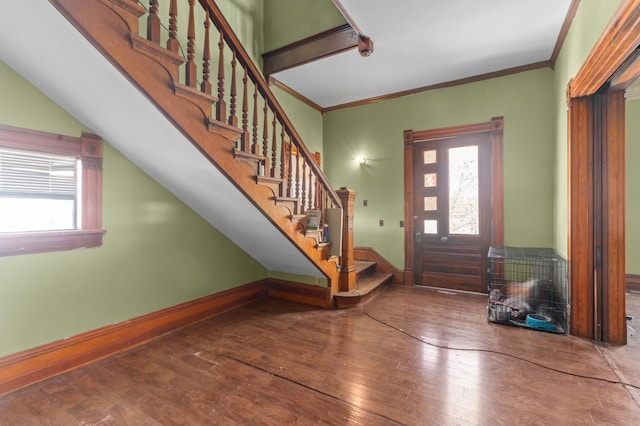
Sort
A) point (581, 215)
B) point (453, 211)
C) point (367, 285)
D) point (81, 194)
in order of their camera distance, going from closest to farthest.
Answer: point (81, 194), point (581, 215), point (367, 285), point (453, 211)

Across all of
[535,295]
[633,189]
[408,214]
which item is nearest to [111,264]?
[408,214]

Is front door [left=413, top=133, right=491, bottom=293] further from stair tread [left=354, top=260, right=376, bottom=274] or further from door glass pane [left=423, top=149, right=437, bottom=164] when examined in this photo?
stair tread [left=354, top=260, right=376, bottom=274]

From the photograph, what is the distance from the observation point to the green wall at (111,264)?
6.88 ft

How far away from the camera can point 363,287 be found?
3998mm

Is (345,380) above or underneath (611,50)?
underneath

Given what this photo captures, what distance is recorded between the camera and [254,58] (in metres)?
3.99

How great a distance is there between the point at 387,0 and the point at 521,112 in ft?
8.33

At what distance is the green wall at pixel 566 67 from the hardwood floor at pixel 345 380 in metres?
1.39

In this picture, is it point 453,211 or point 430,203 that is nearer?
point 453,211

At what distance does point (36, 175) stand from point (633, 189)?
7.17 meters

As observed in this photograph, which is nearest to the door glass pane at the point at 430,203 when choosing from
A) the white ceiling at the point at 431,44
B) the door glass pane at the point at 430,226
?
the door glass pane at the point at 430,226

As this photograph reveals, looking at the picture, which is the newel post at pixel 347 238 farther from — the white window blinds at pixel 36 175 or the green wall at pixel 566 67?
the white window blinds at pixel 36 175

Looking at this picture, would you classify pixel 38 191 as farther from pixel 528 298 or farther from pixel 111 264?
pixel 528 298

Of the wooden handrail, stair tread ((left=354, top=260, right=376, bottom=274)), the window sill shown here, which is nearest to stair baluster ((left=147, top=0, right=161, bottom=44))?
the wooden handrail
